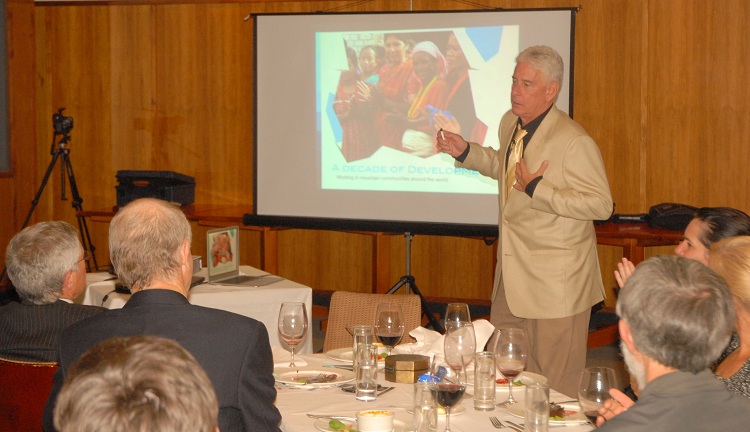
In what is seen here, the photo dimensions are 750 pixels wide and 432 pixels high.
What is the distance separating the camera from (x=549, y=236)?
3955mm

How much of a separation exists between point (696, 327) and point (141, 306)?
1.21m

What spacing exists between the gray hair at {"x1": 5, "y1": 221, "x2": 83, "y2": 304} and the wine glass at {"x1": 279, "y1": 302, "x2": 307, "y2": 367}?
67 cm

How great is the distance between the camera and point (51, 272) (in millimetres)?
2789

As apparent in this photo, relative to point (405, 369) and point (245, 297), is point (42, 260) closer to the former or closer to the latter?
point (405, 369)

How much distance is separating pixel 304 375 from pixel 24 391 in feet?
2.65

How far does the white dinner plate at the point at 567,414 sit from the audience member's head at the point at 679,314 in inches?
26.7

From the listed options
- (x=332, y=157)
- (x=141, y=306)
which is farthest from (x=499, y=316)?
(x=332, y=157)

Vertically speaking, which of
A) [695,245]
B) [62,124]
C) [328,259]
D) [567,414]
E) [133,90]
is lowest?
[328,259]

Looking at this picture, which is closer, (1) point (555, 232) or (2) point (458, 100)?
(1) point (555, 232)

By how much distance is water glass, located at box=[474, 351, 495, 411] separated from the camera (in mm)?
2500

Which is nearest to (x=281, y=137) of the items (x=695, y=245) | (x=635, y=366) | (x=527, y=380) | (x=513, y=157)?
(x=513, y=157)

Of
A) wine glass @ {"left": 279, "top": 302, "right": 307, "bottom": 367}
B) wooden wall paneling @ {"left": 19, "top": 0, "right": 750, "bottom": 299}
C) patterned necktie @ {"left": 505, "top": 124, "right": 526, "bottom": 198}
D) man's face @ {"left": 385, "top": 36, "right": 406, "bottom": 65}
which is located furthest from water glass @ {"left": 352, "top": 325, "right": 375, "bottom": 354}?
wooden wall paneling @ {"left": 19, "top": 0, "right": 750, "bottom": 299}

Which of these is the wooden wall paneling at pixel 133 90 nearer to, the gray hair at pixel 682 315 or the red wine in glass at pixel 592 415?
→ the red wine in glass at pixel 592 415

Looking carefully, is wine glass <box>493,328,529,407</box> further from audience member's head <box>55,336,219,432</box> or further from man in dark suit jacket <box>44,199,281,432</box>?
audience member's head <box>55,336,219,432</box>
